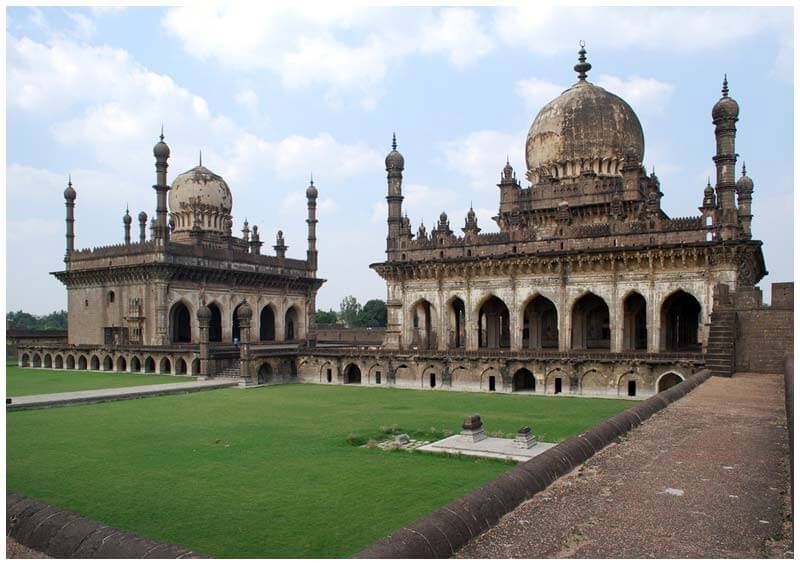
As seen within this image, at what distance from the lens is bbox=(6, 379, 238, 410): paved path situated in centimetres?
1780

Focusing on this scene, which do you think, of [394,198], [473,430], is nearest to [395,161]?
[394,198]

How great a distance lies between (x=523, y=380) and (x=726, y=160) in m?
9.22

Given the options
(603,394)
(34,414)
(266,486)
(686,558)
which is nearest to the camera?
(686,558)

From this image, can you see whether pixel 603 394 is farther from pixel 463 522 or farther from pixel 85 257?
pixel 85 257

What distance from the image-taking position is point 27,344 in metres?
33.6

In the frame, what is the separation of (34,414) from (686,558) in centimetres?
1565

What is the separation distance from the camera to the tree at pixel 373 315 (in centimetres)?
6675

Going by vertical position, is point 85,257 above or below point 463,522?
above

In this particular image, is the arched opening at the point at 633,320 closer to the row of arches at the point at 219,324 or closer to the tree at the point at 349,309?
the row of arches at the point at 219,324

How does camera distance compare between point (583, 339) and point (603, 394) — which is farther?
point (583, 339)

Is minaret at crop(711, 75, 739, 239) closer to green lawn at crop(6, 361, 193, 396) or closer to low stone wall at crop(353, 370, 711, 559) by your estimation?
low stone wall at crop(353, 370, 711, 559)

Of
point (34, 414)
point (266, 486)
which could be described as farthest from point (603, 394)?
point (34, 414)

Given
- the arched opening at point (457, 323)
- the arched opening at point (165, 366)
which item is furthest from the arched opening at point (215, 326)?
the arched opening at point (457, 323)

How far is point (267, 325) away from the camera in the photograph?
38.0 metres
